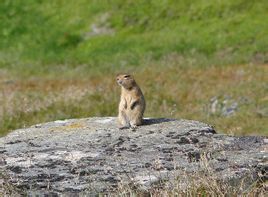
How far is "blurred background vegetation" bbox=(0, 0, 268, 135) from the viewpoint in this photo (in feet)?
69.3

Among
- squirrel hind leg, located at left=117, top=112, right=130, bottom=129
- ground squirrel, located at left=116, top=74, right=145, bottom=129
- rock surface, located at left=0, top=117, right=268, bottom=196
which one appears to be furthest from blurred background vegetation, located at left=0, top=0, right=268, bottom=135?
rock surface, located at left=0, top=117, right=268, bottom=196

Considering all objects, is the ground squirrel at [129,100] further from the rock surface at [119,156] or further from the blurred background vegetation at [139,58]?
the blurred background vegetation at [139,58]

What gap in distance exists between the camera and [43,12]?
48.7 meters

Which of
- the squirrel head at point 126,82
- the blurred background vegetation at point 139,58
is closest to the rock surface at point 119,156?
the squirrel head at point 126,82

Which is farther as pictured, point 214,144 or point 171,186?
point 214,144

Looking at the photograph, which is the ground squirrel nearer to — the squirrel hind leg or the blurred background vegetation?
the squirrel hind leg

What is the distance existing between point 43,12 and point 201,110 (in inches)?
1152

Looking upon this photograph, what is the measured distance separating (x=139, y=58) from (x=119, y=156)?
29651mm

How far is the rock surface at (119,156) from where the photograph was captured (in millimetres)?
7727

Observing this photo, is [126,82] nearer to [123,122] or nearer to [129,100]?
[129,100]

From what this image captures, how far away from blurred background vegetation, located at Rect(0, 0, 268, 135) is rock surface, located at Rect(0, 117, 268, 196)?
8207 mm

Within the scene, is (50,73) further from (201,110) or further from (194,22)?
(201,110)

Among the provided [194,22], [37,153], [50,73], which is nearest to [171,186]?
[37,153]

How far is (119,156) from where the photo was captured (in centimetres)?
873
